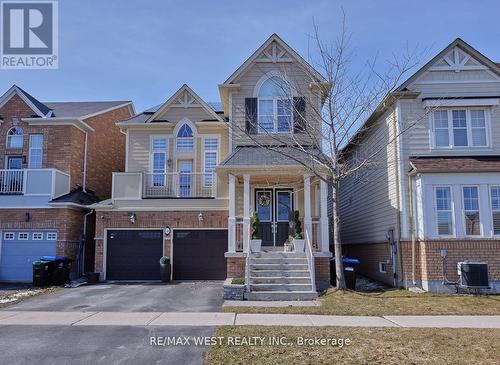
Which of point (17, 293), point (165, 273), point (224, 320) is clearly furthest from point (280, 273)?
point (17, 293)

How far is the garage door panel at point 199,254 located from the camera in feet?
53.2

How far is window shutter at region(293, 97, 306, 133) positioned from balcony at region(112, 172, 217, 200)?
3831 millimetres

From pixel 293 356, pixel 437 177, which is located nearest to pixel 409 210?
pixel 437 177

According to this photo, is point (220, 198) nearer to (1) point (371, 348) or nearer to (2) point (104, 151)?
(2) point (104, 151)

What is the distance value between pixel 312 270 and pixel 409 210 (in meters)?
3.99

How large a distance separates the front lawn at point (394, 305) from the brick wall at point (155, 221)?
5.65 metres

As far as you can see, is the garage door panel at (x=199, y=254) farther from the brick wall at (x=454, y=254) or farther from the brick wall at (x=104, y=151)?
the brick wall at (x=454, y=254)

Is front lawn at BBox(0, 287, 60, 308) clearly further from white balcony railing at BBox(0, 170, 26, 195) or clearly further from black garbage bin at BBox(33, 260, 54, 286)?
white balcony railing at BBox(0, 170, 26, 195)

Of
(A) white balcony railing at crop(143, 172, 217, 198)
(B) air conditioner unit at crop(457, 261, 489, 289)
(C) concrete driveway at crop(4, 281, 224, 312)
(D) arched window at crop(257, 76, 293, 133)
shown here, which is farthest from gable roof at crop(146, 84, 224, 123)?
(B) air conditioner unit at crop(457, 261, 489, 289)

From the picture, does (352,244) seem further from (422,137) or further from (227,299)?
(227,299)

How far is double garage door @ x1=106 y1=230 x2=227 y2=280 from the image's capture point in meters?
16.3

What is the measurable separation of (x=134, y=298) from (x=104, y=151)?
11.1 metres

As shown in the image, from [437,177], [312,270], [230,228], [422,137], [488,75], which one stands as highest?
[488,75]

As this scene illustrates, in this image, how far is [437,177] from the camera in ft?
43.5
